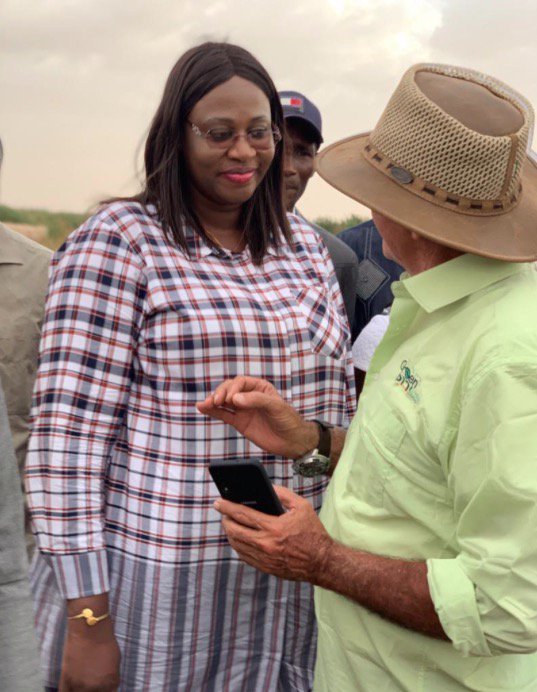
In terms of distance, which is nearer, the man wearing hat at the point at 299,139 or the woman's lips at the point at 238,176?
the woman's lips at the point at 238,176

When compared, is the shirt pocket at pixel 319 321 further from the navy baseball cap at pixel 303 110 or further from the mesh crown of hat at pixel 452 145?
the navy baseball cap at pixel 303 110

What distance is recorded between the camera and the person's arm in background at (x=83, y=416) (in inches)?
84.7

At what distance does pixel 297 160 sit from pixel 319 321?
6.05ft

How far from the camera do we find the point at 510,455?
5.03 feet

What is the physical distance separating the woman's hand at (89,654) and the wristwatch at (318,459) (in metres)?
0.58

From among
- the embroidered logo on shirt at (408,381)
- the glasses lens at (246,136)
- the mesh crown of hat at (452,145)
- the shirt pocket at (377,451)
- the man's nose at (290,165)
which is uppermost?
the mesh crown of hat at (452,145)

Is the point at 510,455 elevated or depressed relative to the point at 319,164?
depressed

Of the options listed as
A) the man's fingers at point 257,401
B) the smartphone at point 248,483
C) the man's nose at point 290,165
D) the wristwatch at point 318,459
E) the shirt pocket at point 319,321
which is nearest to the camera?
the smartphone at point 248,483

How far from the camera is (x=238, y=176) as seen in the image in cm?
242

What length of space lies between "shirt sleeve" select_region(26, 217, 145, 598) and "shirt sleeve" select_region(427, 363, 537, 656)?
0.89 meters

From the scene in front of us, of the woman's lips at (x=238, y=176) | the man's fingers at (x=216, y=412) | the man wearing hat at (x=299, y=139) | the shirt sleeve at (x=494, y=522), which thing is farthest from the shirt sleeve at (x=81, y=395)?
the man wearing hat at (x=299, y=139)

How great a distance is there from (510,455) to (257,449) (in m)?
0.93

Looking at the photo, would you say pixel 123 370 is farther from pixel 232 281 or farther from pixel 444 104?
pixel 444 104

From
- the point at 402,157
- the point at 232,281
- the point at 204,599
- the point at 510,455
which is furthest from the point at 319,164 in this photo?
the point at 204,599
